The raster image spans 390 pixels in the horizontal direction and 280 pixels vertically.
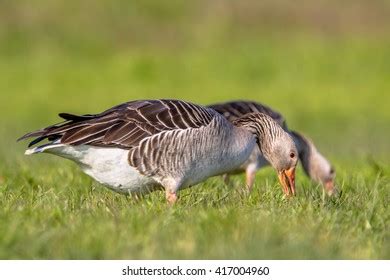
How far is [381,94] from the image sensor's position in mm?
24828

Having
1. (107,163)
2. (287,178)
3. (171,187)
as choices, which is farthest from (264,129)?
(107,163)

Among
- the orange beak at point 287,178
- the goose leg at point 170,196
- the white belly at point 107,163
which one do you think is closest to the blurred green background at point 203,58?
the orange beak at point 287,178

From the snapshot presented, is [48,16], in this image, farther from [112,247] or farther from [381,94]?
[112,247]

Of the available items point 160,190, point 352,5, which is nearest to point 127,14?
point 352,5

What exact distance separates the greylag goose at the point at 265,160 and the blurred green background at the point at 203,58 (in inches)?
276

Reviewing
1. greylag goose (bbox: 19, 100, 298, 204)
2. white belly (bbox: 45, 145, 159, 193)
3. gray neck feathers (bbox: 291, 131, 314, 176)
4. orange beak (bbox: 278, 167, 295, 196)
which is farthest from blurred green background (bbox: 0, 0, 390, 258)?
white belly (bbox: 45, 145, 159, 193)

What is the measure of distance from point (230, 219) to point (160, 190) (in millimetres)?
2215

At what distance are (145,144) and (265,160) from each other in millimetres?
3733

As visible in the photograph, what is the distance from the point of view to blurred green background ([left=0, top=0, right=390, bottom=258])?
2397 centimetres

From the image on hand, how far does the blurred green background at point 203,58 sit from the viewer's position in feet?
78.6

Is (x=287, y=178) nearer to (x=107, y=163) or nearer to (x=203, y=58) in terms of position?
(x=107, y=163)

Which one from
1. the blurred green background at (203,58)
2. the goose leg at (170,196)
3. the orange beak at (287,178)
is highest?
the goose leg at (170,196)

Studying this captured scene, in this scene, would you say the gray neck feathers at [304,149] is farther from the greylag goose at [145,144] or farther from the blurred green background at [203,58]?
the blurred green background at [203,58]

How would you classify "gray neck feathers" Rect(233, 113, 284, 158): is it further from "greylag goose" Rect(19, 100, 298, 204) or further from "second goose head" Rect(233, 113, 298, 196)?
"greylag goose" Rect(19, 100, 298, 204)
